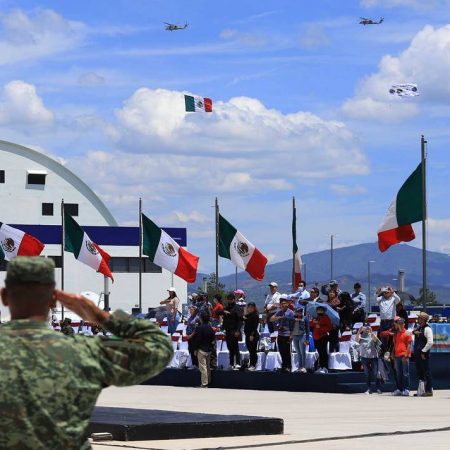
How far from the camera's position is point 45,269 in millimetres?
5012

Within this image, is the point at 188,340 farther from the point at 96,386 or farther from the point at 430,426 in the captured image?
the point at 96,386

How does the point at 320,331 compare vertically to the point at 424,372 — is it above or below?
above

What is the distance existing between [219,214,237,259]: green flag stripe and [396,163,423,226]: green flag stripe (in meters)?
7.46

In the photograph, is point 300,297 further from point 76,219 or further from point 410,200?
point 76,219

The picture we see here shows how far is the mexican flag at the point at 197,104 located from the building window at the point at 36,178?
161 feet

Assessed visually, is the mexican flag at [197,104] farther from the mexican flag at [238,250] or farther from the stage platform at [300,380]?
the stage platform at [300,380]

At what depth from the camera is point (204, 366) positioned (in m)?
29.9

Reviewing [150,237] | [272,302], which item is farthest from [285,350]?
[150,237]

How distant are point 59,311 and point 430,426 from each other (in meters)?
41.9

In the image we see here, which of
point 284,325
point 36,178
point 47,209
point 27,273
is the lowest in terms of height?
point 284,325

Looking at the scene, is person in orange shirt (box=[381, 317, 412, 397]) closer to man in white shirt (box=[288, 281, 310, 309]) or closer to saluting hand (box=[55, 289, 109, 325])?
man in white shirt (box=[288, 281, 310, 309])

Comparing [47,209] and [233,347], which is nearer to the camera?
[233,347]

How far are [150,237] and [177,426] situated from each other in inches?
994

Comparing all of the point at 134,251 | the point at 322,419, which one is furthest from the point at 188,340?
the point at 134,251
